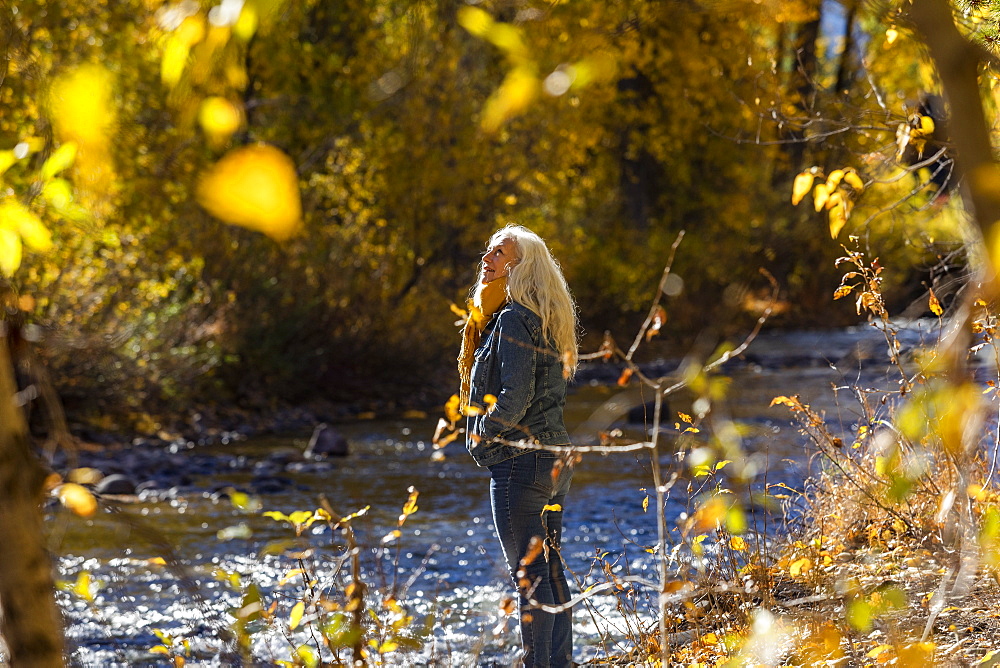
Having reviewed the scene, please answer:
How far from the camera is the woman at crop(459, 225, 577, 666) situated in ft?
13.3

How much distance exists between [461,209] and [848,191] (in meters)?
12.9

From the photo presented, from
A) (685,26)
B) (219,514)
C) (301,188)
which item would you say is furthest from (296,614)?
(685,26)

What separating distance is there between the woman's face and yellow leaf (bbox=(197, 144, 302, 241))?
2.24 metres

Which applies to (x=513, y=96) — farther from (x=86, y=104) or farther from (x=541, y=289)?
(x=541, y=289)

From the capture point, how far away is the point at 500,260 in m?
4.27

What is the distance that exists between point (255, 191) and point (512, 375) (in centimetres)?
218

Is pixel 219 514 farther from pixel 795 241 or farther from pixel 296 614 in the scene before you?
pixel 795 241

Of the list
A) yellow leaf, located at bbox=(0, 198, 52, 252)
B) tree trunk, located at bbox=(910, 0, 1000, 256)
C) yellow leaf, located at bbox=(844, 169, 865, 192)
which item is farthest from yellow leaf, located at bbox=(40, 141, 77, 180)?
yellow leaf, located at bbox=(844, 169, 865, 192)

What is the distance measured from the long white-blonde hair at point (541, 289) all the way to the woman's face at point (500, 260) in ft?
0.05

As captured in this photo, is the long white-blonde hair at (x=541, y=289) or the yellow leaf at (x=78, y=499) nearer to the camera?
the yellow leaf at (x=78, y=499)

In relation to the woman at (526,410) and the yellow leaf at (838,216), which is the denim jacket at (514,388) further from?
the yellow leaf at (838,216)

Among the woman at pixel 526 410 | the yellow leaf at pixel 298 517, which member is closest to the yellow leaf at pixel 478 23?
the yellow leaf at pixel 298 517

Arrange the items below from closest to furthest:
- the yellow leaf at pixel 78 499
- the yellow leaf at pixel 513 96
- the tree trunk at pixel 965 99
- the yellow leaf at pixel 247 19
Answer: the tree trunk at pixel 965 99
the yellow leaf at pixel 247 19
the yellow leaf at pixel 513 96
the yellow leaf at pixel 78 499

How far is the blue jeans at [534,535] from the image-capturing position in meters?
4.07
